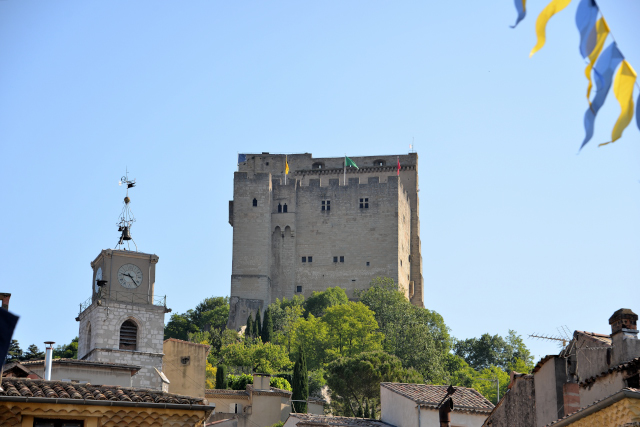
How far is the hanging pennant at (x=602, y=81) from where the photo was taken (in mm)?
5184

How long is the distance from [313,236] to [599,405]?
76.1 m

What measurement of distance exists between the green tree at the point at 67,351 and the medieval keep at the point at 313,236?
749 inches

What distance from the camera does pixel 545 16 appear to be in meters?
5.42

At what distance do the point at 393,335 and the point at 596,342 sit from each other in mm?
55745

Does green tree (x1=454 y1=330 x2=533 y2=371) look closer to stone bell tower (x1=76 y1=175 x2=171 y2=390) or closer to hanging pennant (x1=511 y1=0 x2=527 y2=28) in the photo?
stone bell tower (x1=76 y1=175 x2=171 y2=390)

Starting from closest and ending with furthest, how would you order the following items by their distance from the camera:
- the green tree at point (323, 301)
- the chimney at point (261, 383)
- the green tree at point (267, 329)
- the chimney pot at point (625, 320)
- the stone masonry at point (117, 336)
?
the chimney pot at point (625, 320) → the stone masonry at point (117, 336) → the chimney at point (261, 383) → the green tree at point (267, 329) → the green tree at point (323, 301)

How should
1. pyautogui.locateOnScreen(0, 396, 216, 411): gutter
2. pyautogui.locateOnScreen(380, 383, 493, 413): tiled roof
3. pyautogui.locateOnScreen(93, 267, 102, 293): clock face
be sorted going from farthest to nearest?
pyautogui.locateOnScreen(93, 267, 102, 293): clock face, pyautogui.locateOnScreen(380, 383, 493, 413): tiled roof, pyautogui.locateOnScreen(0, 396, 216, 411): gutter

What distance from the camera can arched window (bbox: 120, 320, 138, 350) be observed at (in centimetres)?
3784

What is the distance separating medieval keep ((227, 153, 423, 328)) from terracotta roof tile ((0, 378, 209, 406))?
71835 millimetres

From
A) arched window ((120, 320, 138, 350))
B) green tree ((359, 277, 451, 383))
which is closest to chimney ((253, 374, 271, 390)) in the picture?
arched window ((120, 320, 138, 350))

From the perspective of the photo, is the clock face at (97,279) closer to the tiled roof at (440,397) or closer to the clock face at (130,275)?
the clock face at (130,275)

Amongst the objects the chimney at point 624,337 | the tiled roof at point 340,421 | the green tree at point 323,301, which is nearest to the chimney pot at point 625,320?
the chimney at point 624,337

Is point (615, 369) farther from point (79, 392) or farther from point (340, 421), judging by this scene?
point (340, 421)

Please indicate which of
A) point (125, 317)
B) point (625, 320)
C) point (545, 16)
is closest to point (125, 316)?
point (125, 317)
